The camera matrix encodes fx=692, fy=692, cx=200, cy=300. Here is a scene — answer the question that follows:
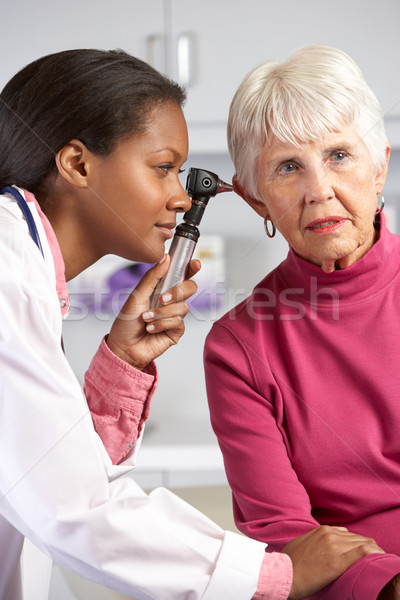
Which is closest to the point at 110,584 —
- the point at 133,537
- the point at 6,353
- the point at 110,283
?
the point at 133,537

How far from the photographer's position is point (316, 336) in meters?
1.04

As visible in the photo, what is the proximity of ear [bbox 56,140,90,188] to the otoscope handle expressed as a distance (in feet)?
0.62

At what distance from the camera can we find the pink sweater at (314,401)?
96cm

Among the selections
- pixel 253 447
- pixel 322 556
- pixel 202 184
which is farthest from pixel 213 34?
pixel 322 556

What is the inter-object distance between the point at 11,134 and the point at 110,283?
127 centimetres

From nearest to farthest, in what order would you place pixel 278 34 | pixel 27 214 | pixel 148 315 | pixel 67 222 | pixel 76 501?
pixel 76 501 < pixel 27 214 < pixel 67 222 < pixel 148 315 < pixel 278 34

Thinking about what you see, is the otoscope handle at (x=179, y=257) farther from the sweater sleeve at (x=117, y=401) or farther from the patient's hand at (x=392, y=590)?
the patient's hand at (x=392, y=590)

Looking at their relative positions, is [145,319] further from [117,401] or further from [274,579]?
[274,579]

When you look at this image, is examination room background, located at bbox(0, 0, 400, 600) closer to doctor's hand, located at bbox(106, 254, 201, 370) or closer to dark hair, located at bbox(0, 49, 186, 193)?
doctor's hand, located at bbox(106, 254, 201, 370)

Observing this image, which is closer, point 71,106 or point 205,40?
point 71,106

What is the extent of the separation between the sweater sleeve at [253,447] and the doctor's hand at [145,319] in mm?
98

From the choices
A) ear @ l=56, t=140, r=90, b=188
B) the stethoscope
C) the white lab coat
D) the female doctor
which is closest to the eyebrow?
the female doctor

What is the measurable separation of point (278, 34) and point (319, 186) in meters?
1.09

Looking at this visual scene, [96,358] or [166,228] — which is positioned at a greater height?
[166,228]
